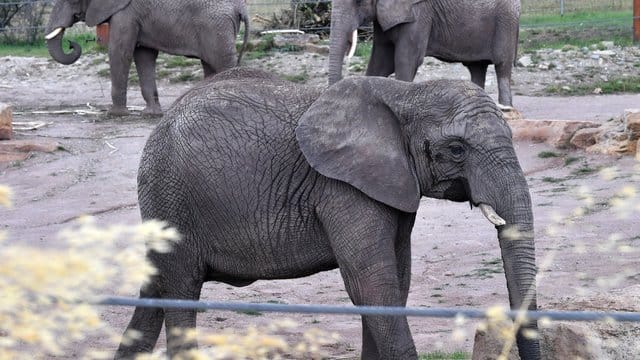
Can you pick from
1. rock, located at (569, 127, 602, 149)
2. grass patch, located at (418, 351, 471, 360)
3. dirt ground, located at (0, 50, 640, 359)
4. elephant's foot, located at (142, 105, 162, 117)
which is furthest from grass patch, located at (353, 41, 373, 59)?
grass patch, located at (418, 351, 471, 360)

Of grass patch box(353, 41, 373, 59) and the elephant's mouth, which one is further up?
the elephant's mouth

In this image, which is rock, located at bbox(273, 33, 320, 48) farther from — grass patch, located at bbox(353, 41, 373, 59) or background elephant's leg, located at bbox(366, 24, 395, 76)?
background elephant's leg, located at bbox(366, 24, 395, 76)

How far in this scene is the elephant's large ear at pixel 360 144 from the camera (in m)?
5.23

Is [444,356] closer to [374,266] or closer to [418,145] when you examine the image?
[374,266]

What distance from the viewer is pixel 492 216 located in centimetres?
498

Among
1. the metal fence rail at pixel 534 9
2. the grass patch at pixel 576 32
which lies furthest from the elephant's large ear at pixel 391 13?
the metal fence rail at pixel 534 9

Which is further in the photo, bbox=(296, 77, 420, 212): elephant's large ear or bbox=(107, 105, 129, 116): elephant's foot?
bbox=(107, 105, 129, 116): elephant's foot

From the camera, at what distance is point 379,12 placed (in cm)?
1194

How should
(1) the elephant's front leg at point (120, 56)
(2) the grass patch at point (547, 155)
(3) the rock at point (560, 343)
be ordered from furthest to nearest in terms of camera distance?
1. (1) the elephant's front leg at point (120, 56)
2. (2) the grass patch at point (547, 155)
3. (3) the rock at point (560, 343)

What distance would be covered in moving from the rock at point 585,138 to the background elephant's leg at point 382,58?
214 cm

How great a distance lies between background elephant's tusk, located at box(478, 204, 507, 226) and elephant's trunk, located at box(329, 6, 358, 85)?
21.8 ft

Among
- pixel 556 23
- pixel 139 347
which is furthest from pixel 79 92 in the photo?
pixel 139 347

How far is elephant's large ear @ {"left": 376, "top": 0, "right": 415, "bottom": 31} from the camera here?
39.1 ft

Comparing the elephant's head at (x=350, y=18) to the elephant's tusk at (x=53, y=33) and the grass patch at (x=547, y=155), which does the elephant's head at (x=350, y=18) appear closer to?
the grass patch at (x=547, y=155)
